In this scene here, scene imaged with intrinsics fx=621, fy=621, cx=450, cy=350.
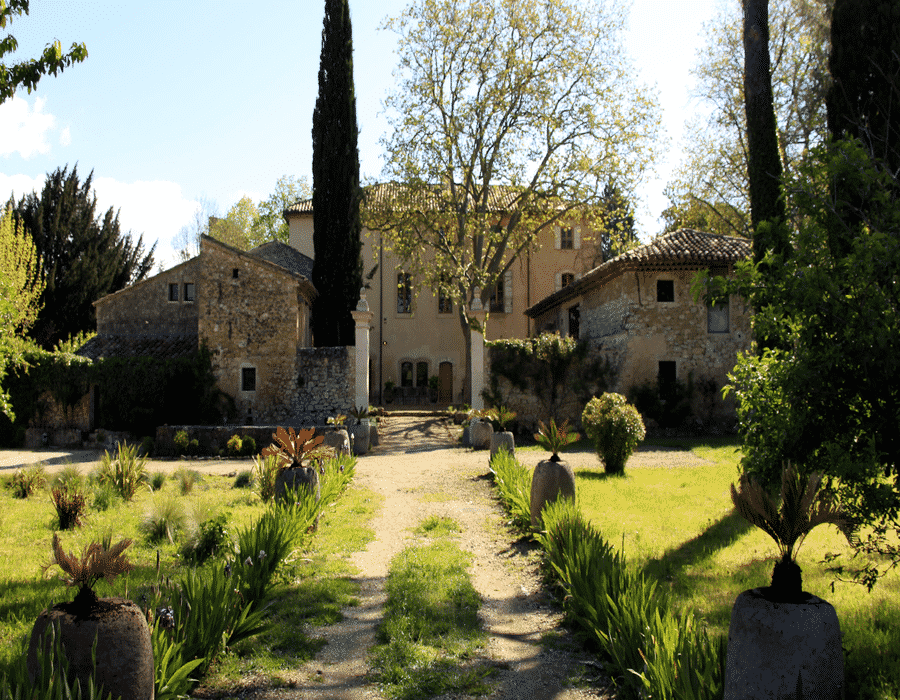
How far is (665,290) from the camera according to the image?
65.3ft

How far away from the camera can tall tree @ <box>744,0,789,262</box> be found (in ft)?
31.7

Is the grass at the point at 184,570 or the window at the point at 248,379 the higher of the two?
the window at the point at 248,379

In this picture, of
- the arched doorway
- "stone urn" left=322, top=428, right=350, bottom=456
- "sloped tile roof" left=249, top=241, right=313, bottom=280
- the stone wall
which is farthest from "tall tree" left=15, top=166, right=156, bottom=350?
"stone urn" left=322, top=428, right=350, bottom=456

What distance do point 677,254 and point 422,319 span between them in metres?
14.9

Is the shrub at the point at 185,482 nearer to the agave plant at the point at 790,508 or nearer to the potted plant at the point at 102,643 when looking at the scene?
the potted plant at the point at 102,643

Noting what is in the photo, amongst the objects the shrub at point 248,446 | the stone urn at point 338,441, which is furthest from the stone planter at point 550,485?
the shrub at point 248,446

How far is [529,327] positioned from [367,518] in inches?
944

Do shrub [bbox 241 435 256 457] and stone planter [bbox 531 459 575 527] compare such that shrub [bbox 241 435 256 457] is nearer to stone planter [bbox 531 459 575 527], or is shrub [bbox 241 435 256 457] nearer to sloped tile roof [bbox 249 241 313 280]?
stone planter [bbox 531 459 575 527]

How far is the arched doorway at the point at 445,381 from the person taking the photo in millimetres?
30656

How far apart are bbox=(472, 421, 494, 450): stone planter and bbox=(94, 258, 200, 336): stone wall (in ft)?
44.1

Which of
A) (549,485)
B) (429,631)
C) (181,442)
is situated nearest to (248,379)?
(181,442)

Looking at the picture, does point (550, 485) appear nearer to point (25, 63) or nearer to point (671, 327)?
point (25, 63)

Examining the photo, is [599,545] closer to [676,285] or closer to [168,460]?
[168,460]

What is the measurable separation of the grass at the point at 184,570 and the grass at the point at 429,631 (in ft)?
1.63
